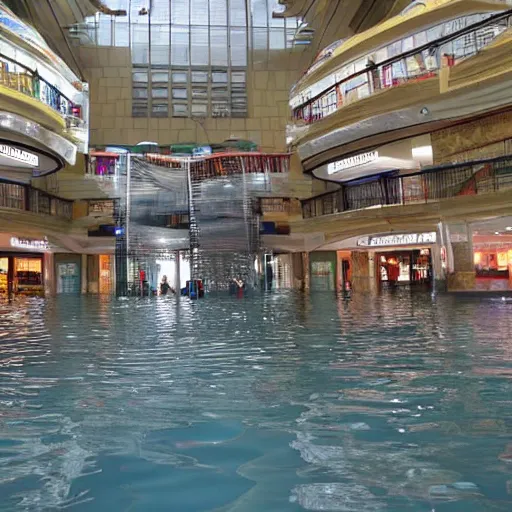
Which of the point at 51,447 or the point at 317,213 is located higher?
the point at 317,213

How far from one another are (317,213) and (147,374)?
32131 mm

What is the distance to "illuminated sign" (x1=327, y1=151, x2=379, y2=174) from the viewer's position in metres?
27.0

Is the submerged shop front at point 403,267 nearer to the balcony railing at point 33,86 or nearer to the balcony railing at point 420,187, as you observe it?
the balcony railing at point 420,187

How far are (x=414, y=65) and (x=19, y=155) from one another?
16099mm

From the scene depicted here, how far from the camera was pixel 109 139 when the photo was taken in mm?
48500

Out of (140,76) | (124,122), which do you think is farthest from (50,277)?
(140,76)

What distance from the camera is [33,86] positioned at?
24609 millimetres

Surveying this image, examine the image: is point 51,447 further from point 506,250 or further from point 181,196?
point 181,196

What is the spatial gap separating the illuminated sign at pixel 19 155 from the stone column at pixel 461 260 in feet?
58.2

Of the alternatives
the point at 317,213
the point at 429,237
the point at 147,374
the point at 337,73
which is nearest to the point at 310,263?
the point at 317,213

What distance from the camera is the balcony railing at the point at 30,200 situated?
3209cm

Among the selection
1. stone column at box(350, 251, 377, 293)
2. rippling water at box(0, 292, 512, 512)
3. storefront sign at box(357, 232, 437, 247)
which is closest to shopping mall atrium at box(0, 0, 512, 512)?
rippling water at box(0, 292, 512, 512)

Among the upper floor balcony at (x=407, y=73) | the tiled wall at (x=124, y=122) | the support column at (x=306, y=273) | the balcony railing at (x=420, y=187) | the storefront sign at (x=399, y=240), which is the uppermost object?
the tiled wall at (x=124, y=122)

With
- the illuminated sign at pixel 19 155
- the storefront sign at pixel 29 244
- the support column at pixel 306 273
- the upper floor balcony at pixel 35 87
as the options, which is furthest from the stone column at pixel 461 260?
the storefront sign at pixel 29 244
